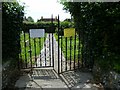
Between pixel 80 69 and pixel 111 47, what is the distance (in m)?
2.79

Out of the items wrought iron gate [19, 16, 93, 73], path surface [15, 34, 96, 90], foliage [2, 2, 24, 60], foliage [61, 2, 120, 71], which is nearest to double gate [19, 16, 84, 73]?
wrought iron gate [19, 16, 93, 73]

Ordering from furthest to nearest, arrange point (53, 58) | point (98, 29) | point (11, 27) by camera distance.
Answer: point (53, 58) → point (11, 27) → point (98, 29)

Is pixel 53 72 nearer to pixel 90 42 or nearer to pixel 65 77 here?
pixel 65 77

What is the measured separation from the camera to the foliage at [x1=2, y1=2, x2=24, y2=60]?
721cm

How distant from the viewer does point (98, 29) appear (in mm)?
7594

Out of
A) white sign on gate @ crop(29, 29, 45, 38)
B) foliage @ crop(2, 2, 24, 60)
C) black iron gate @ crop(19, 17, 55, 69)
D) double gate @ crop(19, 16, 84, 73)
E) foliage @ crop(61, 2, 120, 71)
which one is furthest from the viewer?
black iron gate @ crop(19, 17, 55, 69)

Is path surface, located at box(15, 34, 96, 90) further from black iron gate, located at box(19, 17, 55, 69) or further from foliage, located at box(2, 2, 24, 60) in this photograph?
foliage, located at box(2, 2, 24, 60)

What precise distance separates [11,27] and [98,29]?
2499 mm

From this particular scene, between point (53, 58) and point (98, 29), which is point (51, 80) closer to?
point (53, 58)

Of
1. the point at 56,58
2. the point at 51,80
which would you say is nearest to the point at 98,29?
the point at 51,80

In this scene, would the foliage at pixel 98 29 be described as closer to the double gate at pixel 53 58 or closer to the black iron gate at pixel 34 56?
the double gate at pixel 53 58

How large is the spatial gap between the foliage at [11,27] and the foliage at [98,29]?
6.42ft

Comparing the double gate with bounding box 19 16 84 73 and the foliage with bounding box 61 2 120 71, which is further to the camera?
the double gate with bounding box 19 16 84 73

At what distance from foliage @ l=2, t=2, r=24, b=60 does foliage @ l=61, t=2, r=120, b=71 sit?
6.42 feet
